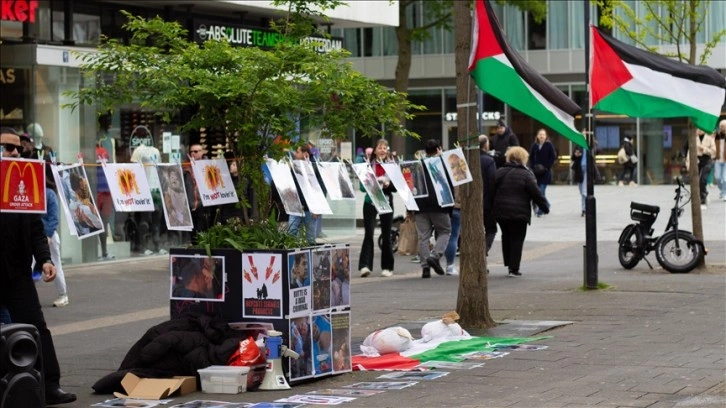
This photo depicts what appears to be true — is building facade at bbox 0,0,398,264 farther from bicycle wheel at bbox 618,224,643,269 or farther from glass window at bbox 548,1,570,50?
glass window at bbox 548,1,570,50

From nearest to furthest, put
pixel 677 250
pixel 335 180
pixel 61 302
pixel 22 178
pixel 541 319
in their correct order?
1. pixel 22 178
2. pixel 541 319
3. pixel 335 180
4. pixel 61 302
5. pixel 677 250

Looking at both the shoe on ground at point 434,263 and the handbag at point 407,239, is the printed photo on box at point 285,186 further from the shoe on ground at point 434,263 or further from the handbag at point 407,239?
the handbag at point 407,239

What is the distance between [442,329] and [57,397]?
13.3 ft

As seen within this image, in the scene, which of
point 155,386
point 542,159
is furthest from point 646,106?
point 542,159

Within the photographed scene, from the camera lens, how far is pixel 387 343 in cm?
1146

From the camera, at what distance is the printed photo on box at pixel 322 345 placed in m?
10.4

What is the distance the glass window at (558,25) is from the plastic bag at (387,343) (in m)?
41.9

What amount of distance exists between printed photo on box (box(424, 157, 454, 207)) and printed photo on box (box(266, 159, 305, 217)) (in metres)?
4.68

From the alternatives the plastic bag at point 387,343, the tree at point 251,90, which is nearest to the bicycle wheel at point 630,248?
the plastic bag at point 387,343

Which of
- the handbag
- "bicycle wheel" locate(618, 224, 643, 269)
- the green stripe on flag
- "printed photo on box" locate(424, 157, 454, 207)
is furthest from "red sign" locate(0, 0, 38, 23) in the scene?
"bicycle wheel" locate(618, 224, 643, 269)

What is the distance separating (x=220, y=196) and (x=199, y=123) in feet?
3.30

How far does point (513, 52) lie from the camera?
13438 millimetres

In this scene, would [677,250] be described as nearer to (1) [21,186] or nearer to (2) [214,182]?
(2) [214,182]

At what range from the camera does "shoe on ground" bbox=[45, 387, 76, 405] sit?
30.5 feet
